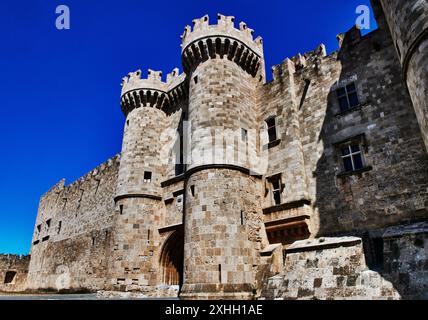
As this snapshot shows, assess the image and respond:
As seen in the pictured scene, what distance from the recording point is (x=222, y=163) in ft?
37.5

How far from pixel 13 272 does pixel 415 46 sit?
3567cm

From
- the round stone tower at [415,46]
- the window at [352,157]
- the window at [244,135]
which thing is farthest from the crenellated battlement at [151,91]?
the round stone tower at [415,46]

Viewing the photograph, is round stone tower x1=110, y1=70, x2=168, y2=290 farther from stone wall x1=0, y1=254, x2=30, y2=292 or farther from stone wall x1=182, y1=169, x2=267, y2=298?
stone wall x1=0, y1=254, x2=30, y2=292

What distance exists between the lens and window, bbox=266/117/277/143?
42.5 ft

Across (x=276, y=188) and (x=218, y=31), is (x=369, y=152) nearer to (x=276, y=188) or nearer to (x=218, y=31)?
(x=276, y=188)

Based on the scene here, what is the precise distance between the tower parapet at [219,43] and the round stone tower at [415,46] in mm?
6652

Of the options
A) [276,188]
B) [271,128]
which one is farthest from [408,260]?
[271,128]

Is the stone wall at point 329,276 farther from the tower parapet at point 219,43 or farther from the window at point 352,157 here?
the tower parapet at point 219,43

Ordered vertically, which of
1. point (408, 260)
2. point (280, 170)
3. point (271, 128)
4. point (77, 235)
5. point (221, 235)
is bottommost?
point (408, 260)

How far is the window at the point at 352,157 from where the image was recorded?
1037 cm

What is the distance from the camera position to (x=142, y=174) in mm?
14859

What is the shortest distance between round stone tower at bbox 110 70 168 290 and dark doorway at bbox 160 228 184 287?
34cm
